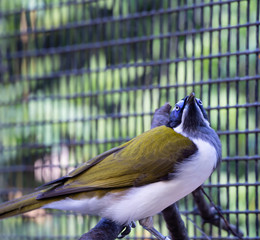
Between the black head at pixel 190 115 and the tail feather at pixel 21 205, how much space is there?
43 centimetres

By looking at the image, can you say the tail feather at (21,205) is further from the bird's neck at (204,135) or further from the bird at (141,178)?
the bird's neck at (204,135)

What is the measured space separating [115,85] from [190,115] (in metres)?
0.80

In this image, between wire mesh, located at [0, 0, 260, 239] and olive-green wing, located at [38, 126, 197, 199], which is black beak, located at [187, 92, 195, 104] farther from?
wire mesh, located at [0, 0, 260, 239]

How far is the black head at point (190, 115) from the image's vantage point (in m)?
1.48

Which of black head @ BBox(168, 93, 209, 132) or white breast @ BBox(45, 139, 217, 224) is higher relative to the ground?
black head @ BBox(168, 93, 209, 132)

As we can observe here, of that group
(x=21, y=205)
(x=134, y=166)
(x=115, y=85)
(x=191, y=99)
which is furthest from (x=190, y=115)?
(x=115, y=85)

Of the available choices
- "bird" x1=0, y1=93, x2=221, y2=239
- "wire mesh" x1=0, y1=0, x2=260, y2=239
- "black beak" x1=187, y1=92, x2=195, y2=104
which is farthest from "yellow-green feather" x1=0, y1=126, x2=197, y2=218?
"wire mesh" x1=0, y1=0, x2=260, y2=239

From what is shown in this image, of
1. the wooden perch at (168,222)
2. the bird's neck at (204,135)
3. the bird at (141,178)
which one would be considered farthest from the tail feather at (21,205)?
the bird's neck at (204,135)

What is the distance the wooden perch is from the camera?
1.23 metres

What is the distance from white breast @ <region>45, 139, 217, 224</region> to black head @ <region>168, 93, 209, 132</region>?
0.07 m

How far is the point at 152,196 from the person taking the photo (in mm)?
1380

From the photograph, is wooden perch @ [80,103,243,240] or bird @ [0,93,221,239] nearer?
wooden perch @ [80,103,243,240]

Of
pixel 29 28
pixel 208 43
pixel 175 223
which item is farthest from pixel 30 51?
pixel 175 223

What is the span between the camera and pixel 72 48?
92.7 inches
